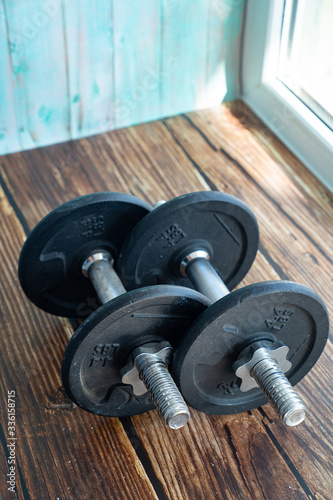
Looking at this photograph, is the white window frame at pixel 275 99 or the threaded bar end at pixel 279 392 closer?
the threaded bar end at pixel 279 392

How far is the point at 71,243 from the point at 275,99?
2.15ft

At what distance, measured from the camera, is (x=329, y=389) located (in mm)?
909

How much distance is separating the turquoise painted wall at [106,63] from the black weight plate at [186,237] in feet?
1.80

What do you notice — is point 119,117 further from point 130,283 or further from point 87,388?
point 87,388

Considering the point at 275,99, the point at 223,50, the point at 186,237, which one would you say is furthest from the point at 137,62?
the point at 186,237

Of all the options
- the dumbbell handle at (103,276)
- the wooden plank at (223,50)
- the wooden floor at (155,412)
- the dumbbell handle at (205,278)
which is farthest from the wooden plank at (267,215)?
the dumbbell handle at (103,276)

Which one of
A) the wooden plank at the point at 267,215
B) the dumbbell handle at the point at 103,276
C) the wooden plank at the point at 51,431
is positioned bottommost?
the wooden plank at the point at 51,431

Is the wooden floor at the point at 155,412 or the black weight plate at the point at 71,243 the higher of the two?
the black weight plate at the point at 71,243

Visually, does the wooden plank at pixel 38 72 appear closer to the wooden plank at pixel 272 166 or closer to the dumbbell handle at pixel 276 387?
the wooden plank at pixel 272 166

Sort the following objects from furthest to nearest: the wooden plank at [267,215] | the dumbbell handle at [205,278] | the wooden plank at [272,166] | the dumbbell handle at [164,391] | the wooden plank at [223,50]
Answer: the wooden plank at [223,50]
the wooden plank at [272,166]
the wooden plank at [267,215]
the dumbbell handle at [205,278]
the dumbbell handle at [164,391]

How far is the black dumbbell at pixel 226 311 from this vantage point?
73cm

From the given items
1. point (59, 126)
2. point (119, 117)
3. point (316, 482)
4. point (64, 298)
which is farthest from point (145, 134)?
point (316, 482)

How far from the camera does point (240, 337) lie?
30.0 inches

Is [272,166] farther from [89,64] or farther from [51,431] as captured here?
[51,431]
